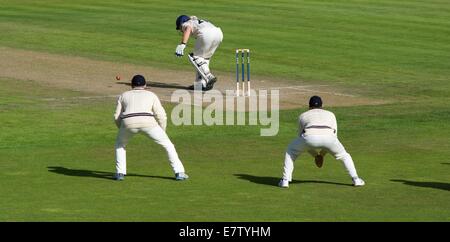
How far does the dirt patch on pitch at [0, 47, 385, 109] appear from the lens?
30.4 m

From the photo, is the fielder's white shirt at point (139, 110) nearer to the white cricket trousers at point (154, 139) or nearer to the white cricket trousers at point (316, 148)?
the white cricket trousers at point (154, 139)

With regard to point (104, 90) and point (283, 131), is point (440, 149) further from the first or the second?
point (104, 90)

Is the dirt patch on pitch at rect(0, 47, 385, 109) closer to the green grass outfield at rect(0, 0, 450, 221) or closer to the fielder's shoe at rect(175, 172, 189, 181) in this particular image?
the green grass outfield at rect(0, 0, 450, 221)

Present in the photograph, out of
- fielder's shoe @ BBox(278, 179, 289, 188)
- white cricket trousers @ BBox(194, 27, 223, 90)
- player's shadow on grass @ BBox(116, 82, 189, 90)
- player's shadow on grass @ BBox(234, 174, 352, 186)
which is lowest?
fielder's shoe @ BBox(278, 179, 289, 188)

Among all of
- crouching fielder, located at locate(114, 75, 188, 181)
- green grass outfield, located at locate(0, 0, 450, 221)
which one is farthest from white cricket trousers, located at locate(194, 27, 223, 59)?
crouching fielder, located at locate(114, 75, 188, 181)

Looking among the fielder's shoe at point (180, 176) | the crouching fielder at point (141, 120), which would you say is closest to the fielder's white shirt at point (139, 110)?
the crouching fielder at point (141, 120)

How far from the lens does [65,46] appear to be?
39219 mm

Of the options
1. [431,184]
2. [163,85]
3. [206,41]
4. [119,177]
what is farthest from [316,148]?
[163,85]

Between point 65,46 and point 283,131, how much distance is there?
1552cm

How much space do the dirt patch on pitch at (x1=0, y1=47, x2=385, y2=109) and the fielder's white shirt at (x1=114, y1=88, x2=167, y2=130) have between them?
971 cm

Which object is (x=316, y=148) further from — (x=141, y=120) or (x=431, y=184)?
(x=141, y=120)

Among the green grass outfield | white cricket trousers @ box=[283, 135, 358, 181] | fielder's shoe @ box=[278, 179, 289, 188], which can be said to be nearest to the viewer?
the green grass outfield

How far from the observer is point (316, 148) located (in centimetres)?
1870
